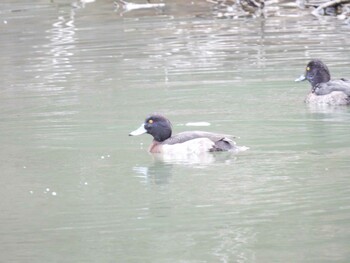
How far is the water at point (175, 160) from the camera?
33.8 feet

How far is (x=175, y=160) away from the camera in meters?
14.1

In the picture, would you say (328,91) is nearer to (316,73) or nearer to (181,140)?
(316,73)

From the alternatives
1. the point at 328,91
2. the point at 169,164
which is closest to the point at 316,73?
the point at 328,91

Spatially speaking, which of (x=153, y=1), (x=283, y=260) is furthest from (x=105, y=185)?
(x=153, y=1)

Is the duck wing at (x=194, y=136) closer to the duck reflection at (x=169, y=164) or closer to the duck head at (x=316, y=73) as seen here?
the duck reflection at (x=169, y=164)

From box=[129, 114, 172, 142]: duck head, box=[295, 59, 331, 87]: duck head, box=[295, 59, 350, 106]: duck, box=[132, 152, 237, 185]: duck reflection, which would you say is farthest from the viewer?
box=[295, 59, 331, 87]: duck head

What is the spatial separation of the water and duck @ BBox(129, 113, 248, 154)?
171mm

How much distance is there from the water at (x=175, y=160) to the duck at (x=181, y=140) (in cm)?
17

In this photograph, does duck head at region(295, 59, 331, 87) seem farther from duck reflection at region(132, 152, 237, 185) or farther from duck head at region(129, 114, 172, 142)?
duck reflection at region(132, 152, 237, 185)

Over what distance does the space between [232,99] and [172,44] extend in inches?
295

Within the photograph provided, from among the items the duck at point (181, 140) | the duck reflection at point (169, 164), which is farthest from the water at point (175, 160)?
the duck at point (181, 140)

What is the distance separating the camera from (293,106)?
17.1 metres

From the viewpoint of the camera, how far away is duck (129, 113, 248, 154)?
14086mm

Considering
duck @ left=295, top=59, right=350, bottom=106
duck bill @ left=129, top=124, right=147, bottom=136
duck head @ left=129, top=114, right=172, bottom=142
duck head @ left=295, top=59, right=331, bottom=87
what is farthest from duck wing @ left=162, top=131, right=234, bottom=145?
duck head @ left=295, top=59, right=331, bottom=87
